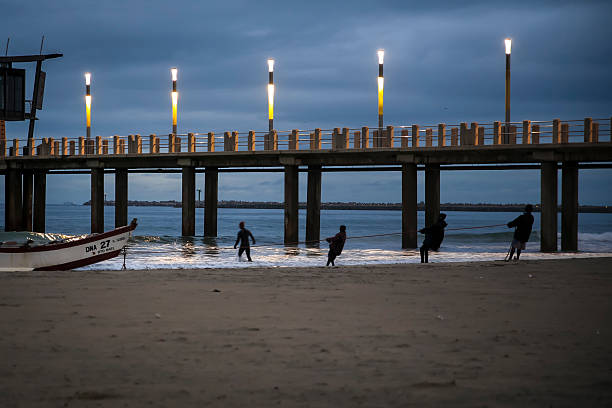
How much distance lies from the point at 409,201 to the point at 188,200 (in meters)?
13.3

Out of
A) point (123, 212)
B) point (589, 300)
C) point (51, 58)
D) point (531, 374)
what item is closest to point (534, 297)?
point (589, 300)

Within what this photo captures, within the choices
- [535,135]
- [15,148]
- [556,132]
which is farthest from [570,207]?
[15,148]

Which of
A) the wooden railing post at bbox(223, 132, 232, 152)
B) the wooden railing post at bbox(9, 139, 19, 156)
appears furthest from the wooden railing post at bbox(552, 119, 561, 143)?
the wooden railing post at bbox(9, 139, 19, 156)

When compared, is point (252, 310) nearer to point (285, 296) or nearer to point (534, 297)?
point (285, 296)

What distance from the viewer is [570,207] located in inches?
1182

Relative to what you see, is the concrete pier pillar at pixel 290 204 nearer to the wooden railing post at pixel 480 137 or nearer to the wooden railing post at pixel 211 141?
the wooden railing post at pixel 211 141

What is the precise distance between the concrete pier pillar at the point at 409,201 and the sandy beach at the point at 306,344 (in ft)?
60.0

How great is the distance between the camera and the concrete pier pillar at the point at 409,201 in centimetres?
3142

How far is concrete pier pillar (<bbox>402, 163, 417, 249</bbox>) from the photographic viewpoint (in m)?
31.4

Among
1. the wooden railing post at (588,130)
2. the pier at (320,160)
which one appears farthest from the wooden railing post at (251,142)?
the wooden railing post at (588,130)

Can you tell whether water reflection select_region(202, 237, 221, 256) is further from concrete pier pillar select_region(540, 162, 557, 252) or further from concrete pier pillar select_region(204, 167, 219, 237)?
concrete pier pillar select_region(540, 162, 557, 252)

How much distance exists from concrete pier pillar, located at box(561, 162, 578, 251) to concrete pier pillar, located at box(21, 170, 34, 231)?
32802 millimetres

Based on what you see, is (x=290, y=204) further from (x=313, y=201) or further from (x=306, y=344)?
(x=306, y=344)

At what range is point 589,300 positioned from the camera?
1078 cm
